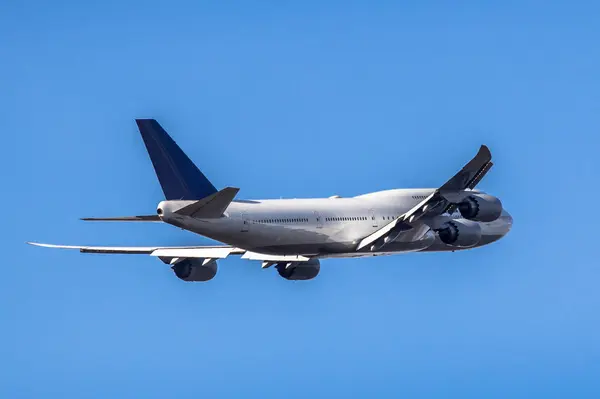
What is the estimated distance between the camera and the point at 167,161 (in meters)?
79.1

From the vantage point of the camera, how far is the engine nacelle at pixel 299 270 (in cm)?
8769

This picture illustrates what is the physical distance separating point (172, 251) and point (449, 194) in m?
17.3

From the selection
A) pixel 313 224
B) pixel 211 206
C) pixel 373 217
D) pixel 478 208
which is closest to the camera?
pixel 211 206

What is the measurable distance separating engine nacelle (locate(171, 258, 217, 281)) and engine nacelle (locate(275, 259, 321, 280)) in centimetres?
435

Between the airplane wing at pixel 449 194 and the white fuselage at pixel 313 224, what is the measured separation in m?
1.80

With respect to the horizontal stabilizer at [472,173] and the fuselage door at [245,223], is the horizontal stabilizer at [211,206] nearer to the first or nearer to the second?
the fuselage door at [245,223]

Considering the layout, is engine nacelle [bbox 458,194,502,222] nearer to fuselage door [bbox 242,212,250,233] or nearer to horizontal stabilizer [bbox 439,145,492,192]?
horizontal stabilizer [bbox 439,145,492,192]

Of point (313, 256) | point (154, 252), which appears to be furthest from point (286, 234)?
point (154, 252)

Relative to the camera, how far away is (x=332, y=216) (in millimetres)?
84875

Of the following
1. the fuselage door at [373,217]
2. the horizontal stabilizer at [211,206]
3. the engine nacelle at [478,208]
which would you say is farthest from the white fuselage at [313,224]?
the engine nacelle at [478,208]

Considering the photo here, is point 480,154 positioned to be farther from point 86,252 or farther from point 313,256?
point 86,252

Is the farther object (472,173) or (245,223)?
(245,223)

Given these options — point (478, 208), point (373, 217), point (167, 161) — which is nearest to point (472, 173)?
point (478, 208)

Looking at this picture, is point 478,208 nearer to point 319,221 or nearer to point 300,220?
point 319,221
